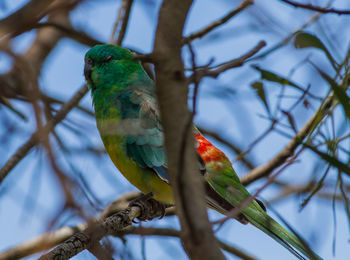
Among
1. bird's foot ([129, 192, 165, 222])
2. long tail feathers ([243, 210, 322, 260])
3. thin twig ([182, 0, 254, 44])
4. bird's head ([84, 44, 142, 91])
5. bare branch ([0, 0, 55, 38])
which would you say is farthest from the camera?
bird's head ([84, 44, 142, 91])

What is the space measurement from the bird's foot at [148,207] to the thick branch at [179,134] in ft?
7.58

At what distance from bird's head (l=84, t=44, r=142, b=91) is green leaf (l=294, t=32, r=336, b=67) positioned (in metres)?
2.34

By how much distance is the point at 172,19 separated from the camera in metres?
1.53

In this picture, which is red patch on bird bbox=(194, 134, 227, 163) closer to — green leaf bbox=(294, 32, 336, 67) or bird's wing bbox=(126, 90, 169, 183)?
bird's wing bbox=(126, 90, 169, 183)

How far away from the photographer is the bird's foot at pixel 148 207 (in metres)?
3.72

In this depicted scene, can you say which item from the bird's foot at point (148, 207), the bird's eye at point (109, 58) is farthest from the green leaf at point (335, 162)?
the bird's eye at point (109, 58)

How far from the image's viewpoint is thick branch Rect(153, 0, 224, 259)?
50.3 inches

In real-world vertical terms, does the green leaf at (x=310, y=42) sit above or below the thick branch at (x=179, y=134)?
above

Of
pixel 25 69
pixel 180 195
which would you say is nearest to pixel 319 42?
pixel 180 195

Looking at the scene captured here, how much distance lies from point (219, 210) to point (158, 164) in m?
0.64

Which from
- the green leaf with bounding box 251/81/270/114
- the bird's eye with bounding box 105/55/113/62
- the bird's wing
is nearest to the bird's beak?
the bird's eye with bounding box 105/55/113/62

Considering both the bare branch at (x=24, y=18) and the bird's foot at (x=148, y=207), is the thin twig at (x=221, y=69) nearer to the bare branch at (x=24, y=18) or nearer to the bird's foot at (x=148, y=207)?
the bare branch at (x=24, y=18)

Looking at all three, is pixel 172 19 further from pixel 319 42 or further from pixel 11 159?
pixel 11 159

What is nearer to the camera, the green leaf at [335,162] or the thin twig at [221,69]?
the thin twig at [221,69]
